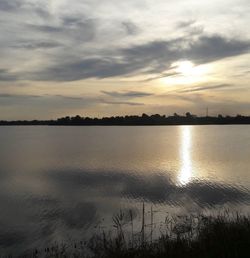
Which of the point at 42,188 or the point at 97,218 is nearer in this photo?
the point at 97,218

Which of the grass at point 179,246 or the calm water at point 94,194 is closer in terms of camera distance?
the grass at point 179,246

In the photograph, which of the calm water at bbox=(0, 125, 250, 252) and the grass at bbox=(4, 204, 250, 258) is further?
the calm water at bbox=(0, 125, 250, 252)

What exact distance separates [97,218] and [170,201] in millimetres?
6344

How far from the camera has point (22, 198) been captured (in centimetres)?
2469

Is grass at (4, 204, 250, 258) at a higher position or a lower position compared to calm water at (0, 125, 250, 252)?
higher

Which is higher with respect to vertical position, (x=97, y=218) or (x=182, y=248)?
(x=182, y=248)

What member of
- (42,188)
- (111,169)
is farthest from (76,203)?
(111,169)

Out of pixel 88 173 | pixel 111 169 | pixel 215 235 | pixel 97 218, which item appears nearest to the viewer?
pixel 215 235

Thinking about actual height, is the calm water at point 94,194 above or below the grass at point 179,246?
below

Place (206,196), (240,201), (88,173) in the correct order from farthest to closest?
(88,173)
(206,196)
(240,201)

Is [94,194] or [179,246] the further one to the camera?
[94,194]

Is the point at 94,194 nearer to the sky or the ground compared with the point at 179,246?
nearer to the ground

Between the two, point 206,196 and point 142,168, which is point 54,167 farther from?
point 206,196

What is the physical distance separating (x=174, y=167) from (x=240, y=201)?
64.9 ft
